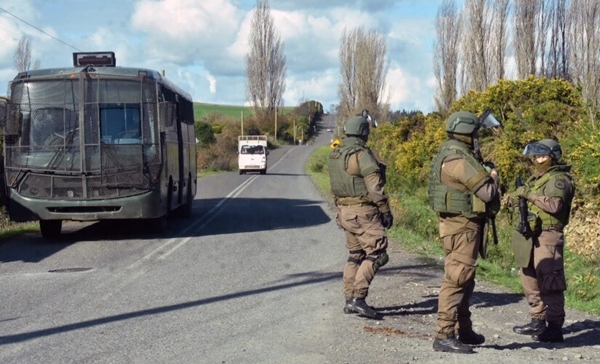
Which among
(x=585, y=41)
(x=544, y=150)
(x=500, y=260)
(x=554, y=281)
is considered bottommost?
(x=500, y=260)

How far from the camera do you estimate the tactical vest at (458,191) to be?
247 inches

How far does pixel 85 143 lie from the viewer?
1383 centimetres

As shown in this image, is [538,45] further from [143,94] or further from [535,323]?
[535,323]

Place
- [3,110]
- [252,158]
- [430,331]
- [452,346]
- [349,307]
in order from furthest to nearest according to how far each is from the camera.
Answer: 1. [252,158]
2. [3,110]
3. [349,307]
4. [430,331]
5. [452,346]

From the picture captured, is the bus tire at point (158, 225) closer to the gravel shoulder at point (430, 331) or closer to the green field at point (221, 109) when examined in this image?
the gravel shoulder at point (430, 331)

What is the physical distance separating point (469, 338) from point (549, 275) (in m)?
1.01

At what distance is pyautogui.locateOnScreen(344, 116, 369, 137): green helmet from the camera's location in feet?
25.8

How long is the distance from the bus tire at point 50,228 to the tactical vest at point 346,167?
8150 millimetres

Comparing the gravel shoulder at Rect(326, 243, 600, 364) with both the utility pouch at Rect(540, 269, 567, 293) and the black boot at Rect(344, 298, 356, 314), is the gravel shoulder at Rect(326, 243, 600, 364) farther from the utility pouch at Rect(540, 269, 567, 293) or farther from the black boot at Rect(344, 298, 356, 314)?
the utility pouch at Rect(540, 269, 567, 293)

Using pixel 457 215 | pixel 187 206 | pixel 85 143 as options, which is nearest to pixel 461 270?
pixel 457 215

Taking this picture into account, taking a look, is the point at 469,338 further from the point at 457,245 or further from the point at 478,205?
the point at 478,205

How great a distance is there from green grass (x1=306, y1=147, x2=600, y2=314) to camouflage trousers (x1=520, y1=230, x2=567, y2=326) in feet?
6.17

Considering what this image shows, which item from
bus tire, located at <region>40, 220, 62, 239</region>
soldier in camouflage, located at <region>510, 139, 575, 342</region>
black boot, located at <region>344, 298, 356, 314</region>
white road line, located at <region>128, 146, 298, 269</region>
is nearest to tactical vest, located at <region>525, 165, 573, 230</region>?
soldier in camouflage, located at <region>510, 139, 575, 342</region>

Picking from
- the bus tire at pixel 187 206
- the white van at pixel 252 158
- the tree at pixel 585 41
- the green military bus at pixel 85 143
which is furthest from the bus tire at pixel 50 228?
the white van at pixel 252 158
